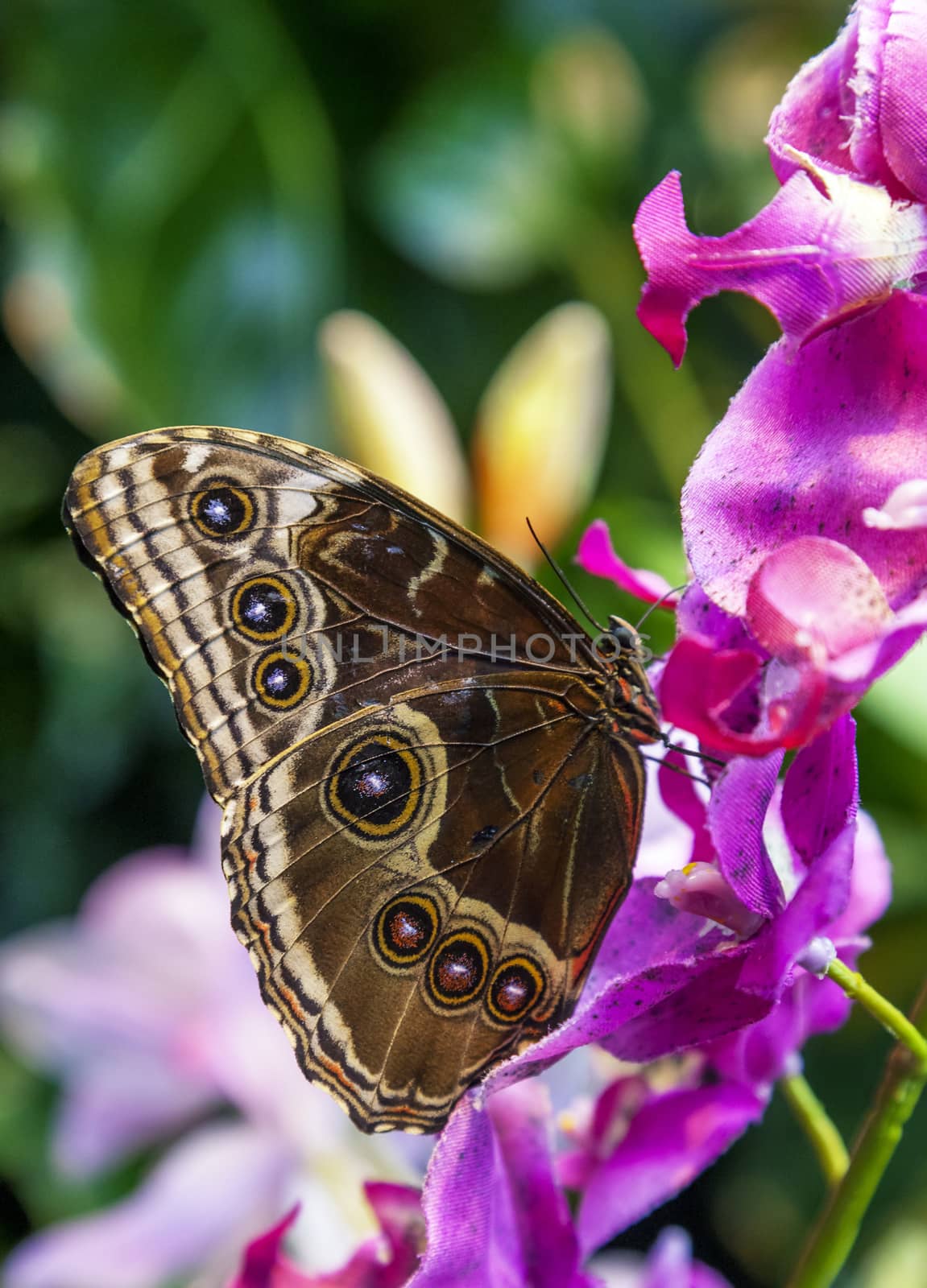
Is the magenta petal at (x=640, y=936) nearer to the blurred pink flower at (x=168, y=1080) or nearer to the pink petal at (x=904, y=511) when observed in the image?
the pink petal at (x=904, y=511)

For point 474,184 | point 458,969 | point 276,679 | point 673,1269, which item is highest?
point 474,184

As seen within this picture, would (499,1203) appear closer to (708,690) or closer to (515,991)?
(515,991)

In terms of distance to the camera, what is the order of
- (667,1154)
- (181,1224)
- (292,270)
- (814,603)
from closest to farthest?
1. (814,603)
2. (667,1154)
3. (181,1224)
4. (292,270)

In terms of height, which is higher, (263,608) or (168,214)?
(168,214)

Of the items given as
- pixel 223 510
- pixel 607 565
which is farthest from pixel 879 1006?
pixel 223 510

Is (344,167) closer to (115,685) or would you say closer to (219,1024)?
(115,685)

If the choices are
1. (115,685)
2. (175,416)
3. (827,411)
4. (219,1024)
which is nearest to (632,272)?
(175,416)
